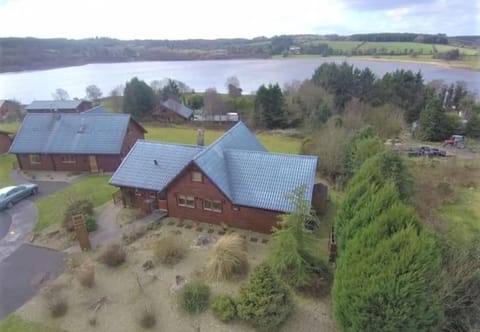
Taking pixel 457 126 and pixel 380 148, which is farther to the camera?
pixel 457 126

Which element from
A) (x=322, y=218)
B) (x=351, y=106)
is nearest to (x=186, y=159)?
(x=322, y=218)

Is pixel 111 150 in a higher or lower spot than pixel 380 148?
lower

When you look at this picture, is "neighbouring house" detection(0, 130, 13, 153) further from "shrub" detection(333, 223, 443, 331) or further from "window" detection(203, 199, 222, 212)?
"shrub" detection(333, 223, 443, 331)

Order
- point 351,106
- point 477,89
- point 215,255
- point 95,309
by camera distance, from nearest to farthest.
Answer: point 95,309
point 215,255
point 351,106
point 477,89

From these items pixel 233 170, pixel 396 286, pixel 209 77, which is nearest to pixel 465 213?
pixel 233 170

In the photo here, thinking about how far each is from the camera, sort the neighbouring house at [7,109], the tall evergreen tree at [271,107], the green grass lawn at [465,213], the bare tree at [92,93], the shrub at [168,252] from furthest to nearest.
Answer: the bare tree at [92,93], the neighbouring house at [7,109], the tall evergreen tree at [271,107], the green grass lawn at [465,213], the shrub at [168,252]

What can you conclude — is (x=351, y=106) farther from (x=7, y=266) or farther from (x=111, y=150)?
(x=7, y=266)

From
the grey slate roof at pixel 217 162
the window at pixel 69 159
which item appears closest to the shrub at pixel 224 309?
the grey slate roof at pixel 217 162

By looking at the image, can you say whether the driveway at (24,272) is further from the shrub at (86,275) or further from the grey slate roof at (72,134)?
the grey slate roof at (72,134)
